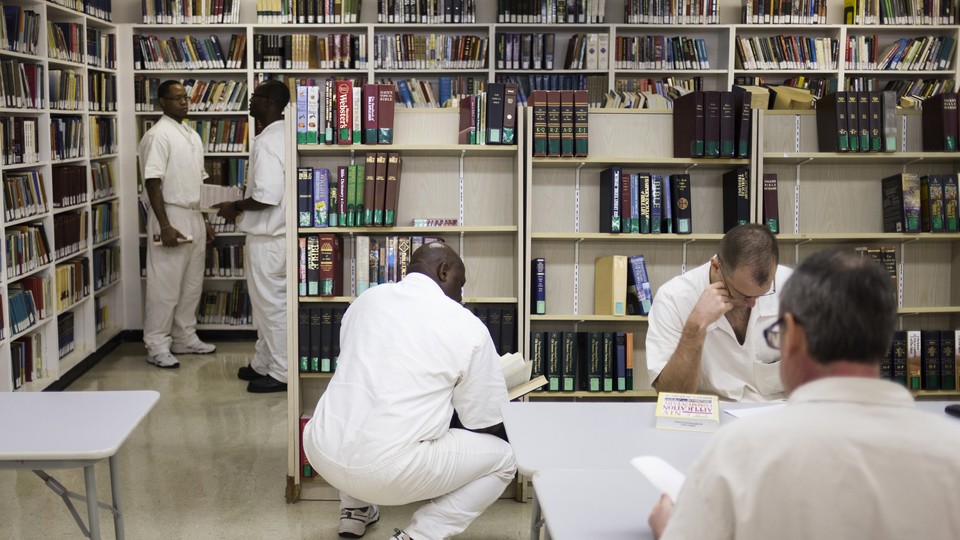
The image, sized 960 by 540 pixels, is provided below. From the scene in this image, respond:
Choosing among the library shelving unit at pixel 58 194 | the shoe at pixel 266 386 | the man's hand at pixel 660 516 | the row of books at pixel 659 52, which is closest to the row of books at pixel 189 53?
the library shelving unit at pixel 58 194

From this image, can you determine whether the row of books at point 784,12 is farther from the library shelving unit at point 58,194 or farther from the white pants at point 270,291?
the library shelving unit at point 58,194

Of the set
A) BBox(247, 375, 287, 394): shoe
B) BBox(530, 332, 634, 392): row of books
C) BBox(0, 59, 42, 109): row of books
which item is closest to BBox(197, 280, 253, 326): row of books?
BBox(247, 375, 287, 394): shoe

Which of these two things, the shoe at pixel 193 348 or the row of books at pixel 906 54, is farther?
the row of books at pixel 906 54

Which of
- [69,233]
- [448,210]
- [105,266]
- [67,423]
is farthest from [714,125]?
[105,266]

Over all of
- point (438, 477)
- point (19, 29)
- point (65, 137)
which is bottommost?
point (438, 477)

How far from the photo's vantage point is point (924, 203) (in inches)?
171

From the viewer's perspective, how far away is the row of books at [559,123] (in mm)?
4109

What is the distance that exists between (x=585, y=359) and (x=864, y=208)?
4.91 ft

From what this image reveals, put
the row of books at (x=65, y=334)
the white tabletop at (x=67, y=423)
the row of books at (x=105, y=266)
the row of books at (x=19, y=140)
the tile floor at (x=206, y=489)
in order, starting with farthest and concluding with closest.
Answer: the row of books at (x=105, y=266)
the row of books at (x=65, y=334)
the row of books at (x=19, y=140)
the tile floor at (x=206, y=489)
the white tabletop at (x=67, y=423)

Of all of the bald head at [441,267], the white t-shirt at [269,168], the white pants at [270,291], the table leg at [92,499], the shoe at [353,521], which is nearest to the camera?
the table leg at [92,499]

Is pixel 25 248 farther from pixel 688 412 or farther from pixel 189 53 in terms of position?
pixel 688 412

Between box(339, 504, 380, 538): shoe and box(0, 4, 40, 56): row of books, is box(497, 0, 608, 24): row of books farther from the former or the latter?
box(339, 504, 380, 538): shoe

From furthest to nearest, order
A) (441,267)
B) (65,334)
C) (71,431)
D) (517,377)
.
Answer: (65,334)
(517,377)
(441,267)
(71,431)

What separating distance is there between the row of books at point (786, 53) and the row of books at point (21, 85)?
482cm
